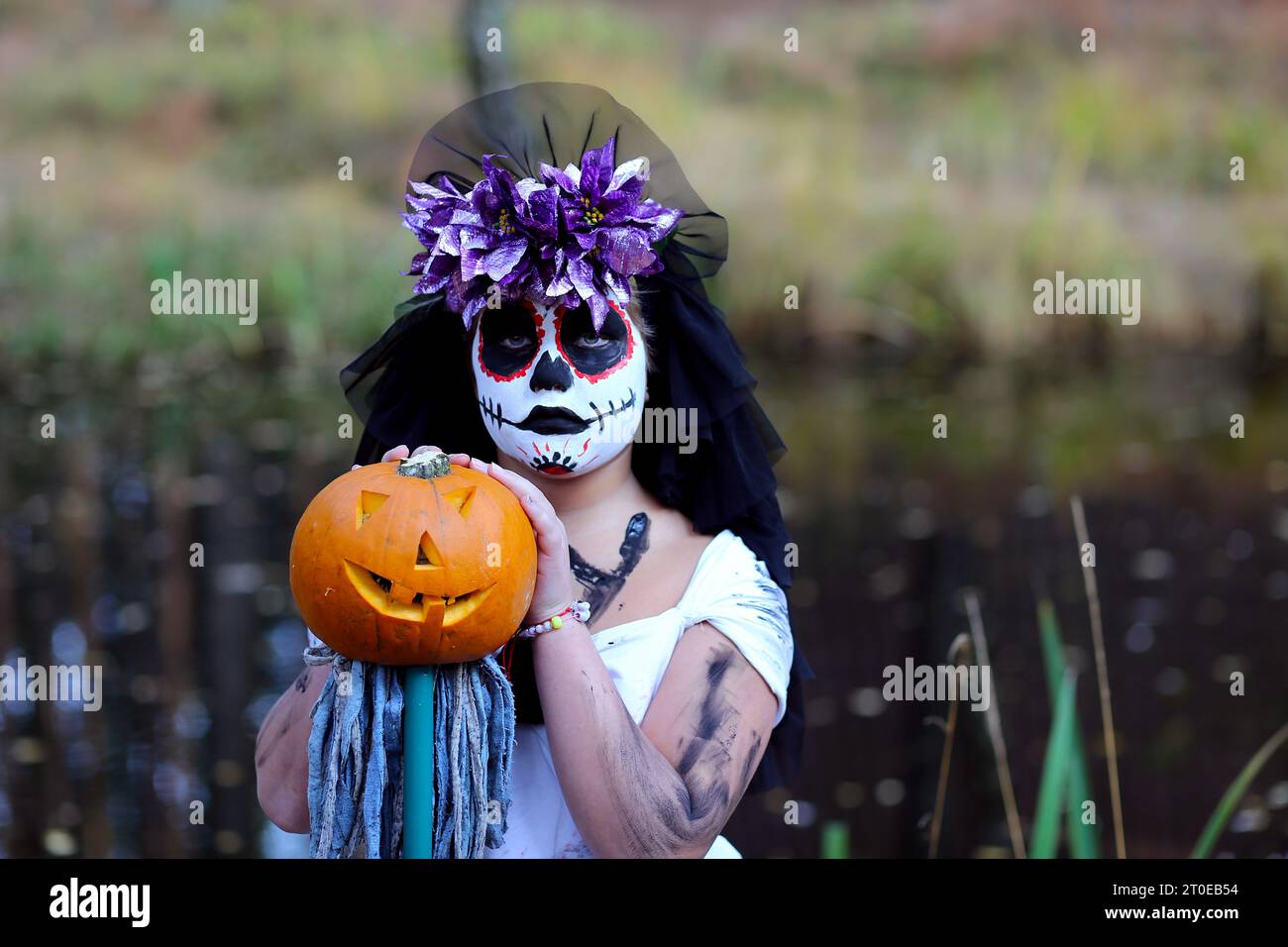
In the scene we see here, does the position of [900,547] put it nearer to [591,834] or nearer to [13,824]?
[13,824]

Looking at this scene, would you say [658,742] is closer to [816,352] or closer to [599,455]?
[599,455]

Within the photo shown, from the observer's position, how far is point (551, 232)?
6.88 feet

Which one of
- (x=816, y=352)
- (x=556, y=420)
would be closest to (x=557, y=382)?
(x=556, y=420)

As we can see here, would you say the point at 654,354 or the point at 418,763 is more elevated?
the point at 654,354

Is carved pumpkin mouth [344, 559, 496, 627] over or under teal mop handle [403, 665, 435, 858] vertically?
over

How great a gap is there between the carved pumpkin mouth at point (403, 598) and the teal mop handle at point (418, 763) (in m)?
0.10

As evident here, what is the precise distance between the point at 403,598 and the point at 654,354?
677mm

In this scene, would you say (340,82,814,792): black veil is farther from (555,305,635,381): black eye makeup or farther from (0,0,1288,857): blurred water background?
(0,0,1288,857): blurred water background

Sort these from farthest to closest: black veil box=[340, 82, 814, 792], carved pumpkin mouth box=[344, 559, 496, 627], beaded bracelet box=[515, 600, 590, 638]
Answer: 1. black veil box=[340, 82, 814, 792]
2. beaded bracelet box=[515, 600, 590, 638]
3. carved pumpkin mouth box=[344, 559, 496, 627]

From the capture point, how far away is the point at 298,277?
32.3 ft

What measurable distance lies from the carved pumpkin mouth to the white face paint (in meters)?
0.36

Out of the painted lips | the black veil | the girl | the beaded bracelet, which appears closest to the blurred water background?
the black veil

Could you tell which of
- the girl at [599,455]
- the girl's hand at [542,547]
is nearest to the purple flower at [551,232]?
the girl at [599,455]

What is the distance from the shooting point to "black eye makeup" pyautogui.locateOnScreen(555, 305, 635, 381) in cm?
217
